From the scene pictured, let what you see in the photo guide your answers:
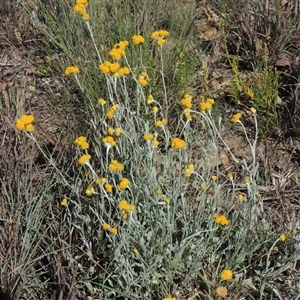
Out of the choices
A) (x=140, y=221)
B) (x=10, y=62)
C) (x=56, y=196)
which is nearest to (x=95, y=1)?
(x=10, y=62)

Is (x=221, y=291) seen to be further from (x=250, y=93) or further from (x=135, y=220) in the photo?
(x=250, y=93)

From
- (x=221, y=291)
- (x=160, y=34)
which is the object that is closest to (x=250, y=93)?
(x=160, y=34)

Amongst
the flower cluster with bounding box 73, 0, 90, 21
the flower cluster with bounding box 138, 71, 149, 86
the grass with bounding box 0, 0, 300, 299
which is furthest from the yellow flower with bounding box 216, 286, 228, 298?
the flower cluster with bounding box 73, 0, 90, 21

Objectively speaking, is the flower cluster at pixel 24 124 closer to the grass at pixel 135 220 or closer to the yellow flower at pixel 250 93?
the grass at pixel 135 220

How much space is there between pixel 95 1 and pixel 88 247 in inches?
59.2

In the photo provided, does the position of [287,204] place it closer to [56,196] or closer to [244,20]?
[56,196]

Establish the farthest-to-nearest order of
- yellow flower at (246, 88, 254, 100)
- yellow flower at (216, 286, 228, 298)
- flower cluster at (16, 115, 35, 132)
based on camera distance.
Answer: yellow flower at (246, 88, 254, 100) → yellow flower at (216, 286, 228, 298) → flower cluster at (16, 115, 35, 132)

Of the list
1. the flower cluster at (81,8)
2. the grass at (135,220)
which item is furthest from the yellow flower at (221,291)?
the flower cluster at (81,8)

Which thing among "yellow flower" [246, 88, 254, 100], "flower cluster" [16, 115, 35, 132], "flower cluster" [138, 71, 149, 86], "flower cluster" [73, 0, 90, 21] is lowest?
"yellow flower" [246, 88, 254, 100]

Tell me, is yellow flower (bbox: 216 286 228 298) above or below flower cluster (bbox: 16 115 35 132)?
below

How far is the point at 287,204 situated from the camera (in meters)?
2.45

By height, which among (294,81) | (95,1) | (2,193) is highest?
(95,1)

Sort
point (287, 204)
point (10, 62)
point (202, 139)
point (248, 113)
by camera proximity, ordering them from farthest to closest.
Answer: point (10, 62), point (248, 113), point (202, 139), point (287, 204)

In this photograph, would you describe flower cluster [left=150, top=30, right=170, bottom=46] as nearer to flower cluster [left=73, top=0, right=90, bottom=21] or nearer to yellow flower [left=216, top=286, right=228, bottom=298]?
flower cluster [left=73, top=0, right=90, bottom=21]
